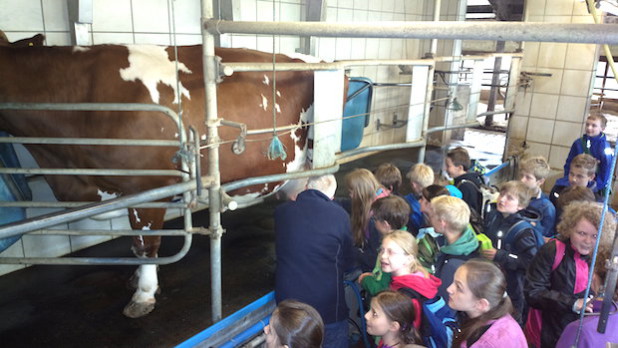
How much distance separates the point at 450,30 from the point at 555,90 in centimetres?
481

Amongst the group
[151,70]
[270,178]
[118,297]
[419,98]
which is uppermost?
[151,70]

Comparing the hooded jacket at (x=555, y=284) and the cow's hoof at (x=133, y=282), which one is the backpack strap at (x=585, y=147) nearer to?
the hooded jacket at (x=555, y=284)

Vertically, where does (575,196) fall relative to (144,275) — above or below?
above

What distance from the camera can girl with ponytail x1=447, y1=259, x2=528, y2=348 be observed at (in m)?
1.44

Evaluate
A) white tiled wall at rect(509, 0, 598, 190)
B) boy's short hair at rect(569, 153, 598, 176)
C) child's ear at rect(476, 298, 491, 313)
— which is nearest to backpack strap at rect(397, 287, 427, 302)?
child's ear at rect(476, 298, 491, 313)

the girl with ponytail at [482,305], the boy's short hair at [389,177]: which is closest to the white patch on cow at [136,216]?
the boy's short hair at [389,177]

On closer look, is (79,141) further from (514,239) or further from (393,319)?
(514,239)

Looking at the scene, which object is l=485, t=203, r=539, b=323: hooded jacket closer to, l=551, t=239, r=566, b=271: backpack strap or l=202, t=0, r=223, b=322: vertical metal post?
l=551, t=239, r=566, b=271: backpack strap

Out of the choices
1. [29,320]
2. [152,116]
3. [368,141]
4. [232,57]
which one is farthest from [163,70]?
[368,141]

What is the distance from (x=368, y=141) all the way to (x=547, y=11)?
251cm

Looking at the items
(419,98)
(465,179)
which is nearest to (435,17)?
(419,98)

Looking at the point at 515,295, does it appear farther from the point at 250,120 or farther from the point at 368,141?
the point at 368,141

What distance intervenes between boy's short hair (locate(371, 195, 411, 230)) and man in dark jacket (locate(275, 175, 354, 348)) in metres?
0.24

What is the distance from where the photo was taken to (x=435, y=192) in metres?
2.41
